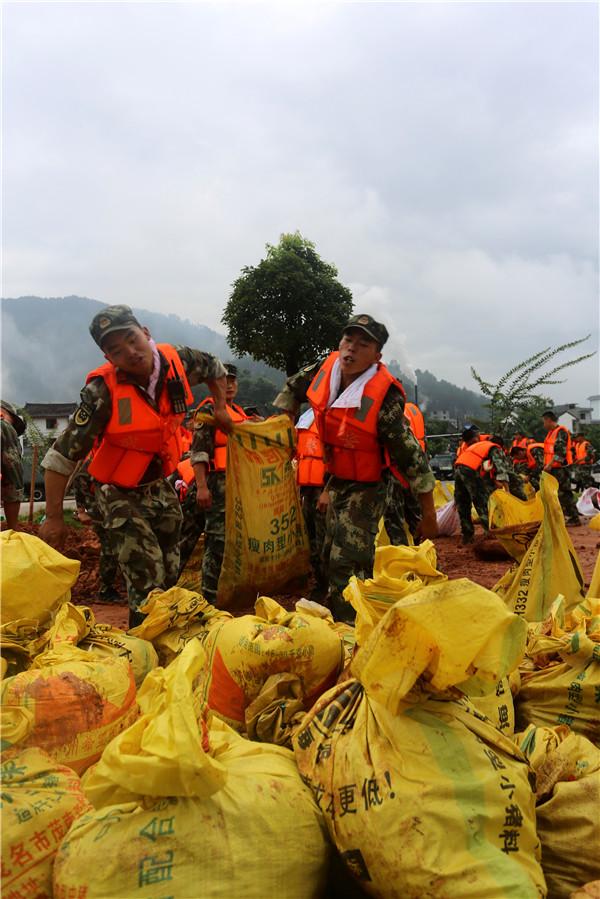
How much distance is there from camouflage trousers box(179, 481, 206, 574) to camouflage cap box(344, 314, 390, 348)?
227 centimetres

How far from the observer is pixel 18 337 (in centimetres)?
18600

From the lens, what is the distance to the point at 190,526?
5262mm

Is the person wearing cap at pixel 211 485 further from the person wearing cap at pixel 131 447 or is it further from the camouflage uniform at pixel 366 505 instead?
the camouflage uniform at pixel 366 505

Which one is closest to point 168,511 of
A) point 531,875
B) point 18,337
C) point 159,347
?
point 159,347

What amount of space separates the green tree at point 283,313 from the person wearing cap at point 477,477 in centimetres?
1120

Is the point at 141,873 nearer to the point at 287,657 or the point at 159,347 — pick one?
the point at 287,657

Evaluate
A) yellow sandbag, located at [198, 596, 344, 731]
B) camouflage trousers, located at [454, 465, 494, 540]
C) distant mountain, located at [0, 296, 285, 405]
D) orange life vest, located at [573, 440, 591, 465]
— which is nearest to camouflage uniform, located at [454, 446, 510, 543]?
camouflage trousers, located at [454, 465, 494, 540]

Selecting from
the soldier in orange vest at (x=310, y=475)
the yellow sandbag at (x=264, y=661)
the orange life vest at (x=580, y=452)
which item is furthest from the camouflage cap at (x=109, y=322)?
the orange life vest at (x=580, y=452)

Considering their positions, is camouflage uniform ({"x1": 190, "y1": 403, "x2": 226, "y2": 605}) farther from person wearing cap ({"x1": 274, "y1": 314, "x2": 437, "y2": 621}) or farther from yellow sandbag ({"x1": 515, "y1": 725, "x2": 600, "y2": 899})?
yellow sandbag ({"x1": 515, "y1": 725, "x2": 600, "y2": 899})

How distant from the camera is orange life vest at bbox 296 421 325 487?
552 cm

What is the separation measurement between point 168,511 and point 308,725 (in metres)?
1.94

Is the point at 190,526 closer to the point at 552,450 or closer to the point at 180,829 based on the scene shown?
the point at 180,829

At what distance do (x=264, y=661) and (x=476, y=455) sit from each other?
24.9 feet

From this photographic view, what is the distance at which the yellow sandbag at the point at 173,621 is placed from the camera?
260 cm
